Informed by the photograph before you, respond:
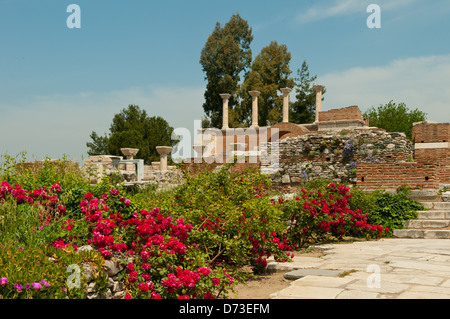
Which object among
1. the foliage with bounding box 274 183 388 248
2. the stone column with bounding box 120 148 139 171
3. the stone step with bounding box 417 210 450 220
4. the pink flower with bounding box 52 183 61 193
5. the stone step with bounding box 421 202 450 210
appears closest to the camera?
the pink flower with bounding box 52 183 61 193

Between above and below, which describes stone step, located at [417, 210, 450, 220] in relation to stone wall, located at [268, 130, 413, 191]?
below

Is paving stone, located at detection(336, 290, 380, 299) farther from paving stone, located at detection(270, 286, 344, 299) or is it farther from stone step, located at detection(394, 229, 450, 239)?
stone step, located at detection(394, 229, 450, 239)

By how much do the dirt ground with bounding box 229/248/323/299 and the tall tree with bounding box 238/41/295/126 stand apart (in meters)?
31.0

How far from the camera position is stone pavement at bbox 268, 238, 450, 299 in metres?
Answer: 4.32

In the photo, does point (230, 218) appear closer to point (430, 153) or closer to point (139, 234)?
point (139, 234)

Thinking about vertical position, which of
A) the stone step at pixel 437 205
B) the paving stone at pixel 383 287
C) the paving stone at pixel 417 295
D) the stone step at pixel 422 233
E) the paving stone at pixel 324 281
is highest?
the stone step at pixel 437 205

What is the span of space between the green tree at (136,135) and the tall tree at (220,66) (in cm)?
579

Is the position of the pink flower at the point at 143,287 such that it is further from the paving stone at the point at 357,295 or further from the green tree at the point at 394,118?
the green tree at the point at 394,118

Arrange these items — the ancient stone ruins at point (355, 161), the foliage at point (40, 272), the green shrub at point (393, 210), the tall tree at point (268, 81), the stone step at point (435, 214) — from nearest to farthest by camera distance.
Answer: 1. the foliage at point (40, 272)
2. the green shrub at point (393, 210)
3. the stone step at point (435, 214)
4. the ancient stone ruins at point (355, 161)
5. the tall tree at point (268, 81)

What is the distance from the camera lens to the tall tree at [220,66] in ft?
121

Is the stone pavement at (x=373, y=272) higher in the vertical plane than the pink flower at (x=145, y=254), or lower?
lower

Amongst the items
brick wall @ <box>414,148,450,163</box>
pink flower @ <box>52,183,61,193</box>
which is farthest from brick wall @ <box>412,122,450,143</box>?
pink flower @ <box>52,183,61,193</box>

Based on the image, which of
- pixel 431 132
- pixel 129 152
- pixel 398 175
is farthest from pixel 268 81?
pixel 398 175

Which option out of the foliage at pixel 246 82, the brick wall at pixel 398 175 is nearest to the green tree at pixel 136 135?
the foliage at pixel 246 82
